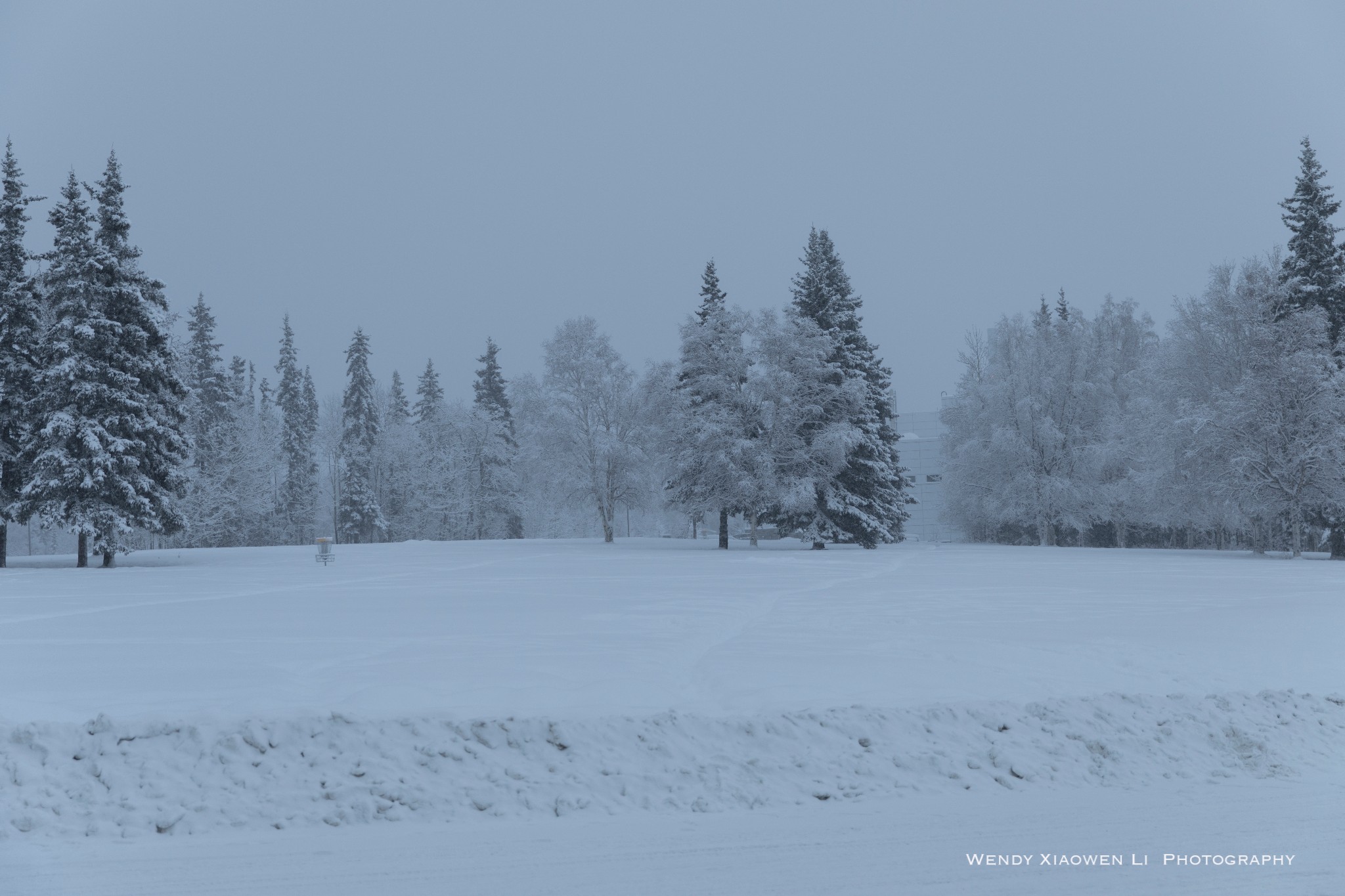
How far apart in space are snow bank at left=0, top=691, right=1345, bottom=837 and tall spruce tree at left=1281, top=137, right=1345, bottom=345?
34401 millimetres

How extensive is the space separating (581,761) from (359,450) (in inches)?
2549

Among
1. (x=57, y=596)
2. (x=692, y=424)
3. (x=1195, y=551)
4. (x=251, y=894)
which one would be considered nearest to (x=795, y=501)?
(x=692, y=424)

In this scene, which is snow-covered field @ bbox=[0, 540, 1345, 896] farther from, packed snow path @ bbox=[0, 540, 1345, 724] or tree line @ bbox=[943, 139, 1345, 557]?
tree line @ bbox=[943, 139, 1345, 557]

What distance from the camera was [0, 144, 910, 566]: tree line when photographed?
31.5 meters

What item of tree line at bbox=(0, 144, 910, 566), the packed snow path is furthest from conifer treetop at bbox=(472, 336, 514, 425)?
the packed snow path

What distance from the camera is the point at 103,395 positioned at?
31.3 metres

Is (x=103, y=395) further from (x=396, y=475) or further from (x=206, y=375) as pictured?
(x=396, y=475)

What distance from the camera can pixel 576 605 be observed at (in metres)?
17.1

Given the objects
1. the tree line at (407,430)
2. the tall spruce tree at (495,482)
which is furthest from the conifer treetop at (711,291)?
the tall spruce tree at (495,482)

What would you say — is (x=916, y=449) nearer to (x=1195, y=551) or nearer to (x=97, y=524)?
(x=1195, y=551)

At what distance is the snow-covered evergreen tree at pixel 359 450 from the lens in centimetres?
6631

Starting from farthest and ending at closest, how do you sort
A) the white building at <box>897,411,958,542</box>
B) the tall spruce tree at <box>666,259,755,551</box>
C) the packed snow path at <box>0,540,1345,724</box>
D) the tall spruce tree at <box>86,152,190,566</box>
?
1. the white building at <box>897,411,958,542</box>
2. the tall spruce tree at <box>666,259,755,551</box>
3. the tall spruce tree at <box>86,152,190,566</box>
4. the packed snow path at <box>0,540,1345,724</box>

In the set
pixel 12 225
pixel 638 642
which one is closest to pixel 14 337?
pixel 12 225

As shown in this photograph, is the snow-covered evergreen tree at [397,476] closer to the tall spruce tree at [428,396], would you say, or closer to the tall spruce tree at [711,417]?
the tall spruce tree at [428,396]
